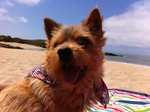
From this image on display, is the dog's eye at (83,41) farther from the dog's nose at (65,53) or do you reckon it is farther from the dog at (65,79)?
the dog's nose at (65,53)

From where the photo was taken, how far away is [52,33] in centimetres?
406

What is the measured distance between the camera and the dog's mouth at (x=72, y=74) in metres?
3.34

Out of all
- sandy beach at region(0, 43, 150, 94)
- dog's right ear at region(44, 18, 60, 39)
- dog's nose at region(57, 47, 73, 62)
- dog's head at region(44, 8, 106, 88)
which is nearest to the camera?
dog's nose at region(57, 47, 73, 62)

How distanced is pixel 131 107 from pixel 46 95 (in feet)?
9.32

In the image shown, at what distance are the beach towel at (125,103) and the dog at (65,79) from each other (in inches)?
56.4

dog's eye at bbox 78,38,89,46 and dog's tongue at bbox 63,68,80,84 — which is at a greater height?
dog's eye at bbox 78,38,89,46

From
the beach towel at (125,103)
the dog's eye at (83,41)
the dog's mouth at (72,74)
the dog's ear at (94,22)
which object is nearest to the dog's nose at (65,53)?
the dog's mouth at (72,74)

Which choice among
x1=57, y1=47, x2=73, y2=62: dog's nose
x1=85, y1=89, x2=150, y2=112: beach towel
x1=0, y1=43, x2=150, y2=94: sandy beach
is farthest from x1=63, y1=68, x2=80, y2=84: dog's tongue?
x1=0, y1=43, x2=150, y2=94: sandy beach

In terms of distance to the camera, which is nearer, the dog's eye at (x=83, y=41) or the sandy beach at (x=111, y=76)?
the dog's eye at (x=83, y=41)

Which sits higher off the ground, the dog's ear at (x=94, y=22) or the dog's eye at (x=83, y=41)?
the dog's ear at (x=94, y=22)

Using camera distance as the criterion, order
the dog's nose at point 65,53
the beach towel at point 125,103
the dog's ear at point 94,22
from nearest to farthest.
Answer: the dog's nose at point 65,53 → the dog's ear at point 94,22 → the beach towel at point 125,103

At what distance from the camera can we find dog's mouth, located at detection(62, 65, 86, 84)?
334cm

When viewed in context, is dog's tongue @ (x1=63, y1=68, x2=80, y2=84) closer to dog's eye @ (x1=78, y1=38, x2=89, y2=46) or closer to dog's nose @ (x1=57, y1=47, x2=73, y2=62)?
dog's nose @ (x1=57, y1=47, x2=73, y2=62)

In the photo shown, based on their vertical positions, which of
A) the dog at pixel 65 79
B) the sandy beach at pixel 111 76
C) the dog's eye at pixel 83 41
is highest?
the dog's eye at pixel 83 41
